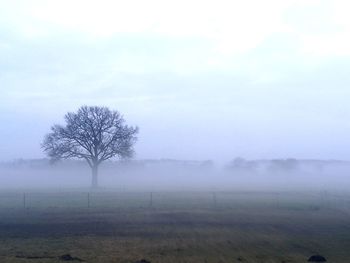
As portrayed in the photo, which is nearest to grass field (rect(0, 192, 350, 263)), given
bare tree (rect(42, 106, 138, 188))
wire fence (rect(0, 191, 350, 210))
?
wire fence (rect(0, 191, 350, 210))

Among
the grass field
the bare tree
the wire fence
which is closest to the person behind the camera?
the grass field

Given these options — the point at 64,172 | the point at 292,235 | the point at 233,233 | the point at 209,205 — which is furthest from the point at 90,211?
A: the point at 64,172

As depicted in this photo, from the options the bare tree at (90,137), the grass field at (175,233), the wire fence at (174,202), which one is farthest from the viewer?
the bare tree at (90,137)

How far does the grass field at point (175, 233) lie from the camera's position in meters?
16.6

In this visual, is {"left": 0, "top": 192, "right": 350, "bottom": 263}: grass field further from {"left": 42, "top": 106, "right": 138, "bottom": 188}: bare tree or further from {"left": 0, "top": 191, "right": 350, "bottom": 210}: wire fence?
{"left": 42, "top": 106, "right": 138, "bottom": 188}: bare tree

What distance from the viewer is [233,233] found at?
22.0 m

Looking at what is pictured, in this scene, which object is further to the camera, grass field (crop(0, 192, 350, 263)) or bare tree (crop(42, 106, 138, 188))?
bare tree (crop(42, 106, 138, 188))

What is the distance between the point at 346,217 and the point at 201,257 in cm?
1551

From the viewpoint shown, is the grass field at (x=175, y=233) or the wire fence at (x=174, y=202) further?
the wire fence at (x=174, y=202)

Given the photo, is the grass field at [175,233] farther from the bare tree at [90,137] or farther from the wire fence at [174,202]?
the bare tree at [90,137]

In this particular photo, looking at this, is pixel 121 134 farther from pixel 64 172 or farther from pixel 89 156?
pixel 64 172

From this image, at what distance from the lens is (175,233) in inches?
868

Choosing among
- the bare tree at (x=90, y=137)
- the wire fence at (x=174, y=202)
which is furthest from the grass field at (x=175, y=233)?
the bare tree at (x=90, y=137)

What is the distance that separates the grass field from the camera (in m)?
16.6
